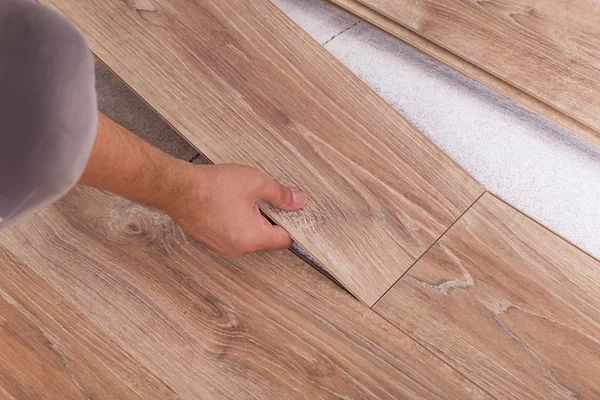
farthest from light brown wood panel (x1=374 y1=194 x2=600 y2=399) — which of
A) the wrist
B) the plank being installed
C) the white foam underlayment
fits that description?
the wrist

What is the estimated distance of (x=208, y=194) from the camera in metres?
0.84

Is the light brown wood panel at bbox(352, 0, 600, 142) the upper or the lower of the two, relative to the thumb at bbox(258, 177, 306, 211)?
upper

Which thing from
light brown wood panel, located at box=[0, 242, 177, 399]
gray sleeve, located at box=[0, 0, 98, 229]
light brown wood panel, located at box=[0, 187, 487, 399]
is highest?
gray sleeve, located at box=[0, 0, 98, 229]

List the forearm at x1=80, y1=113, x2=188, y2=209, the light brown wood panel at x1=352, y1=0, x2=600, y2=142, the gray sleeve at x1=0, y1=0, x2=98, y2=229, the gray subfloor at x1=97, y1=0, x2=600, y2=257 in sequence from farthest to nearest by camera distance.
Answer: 1. the gray subfloor at x1=97, y1=0, x2=600, y2=257
2. the light brown wood panel at x1=352, y1=0, x2=600, y2=142
3. the forearm at x1=80, y1=113, x2=188, y2=209
4. the gray sleeve at x1=0, y1=0, x2=98, y2=229

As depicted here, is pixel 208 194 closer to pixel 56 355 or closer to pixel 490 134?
pixel 56 355

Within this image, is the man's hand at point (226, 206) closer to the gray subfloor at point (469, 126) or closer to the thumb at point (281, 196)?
the thumb at point (281, 196)

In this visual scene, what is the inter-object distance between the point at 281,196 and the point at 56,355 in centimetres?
42

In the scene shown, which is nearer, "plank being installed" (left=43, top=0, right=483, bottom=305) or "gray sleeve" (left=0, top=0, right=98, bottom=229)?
"gray sleeve" (left=0, top=0, right=98, bottom=229)

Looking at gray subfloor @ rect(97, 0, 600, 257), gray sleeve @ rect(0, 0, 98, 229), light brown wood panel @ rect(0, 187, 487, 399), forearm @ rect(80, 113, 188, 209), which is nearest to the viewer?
gray sleeve @ rect(0, 0, 98, 229)

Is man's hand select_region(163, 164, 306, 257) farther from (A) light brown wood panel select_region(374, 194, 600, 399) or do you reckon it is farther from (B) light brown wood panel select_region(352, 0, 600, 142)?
(B) light brown wood panel select_region(352, 0, 600, 142)

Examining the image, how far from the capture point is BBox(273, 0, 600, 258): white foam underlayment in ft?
3.44

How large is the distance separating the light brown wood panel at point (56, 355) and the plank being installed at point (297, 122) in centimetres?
33

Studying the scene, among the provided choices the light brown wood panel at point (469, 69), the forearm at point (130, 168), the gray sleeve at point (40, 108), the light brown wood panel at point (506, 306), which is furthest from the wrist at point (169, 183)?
the light brown wood panel at point (469, 69)

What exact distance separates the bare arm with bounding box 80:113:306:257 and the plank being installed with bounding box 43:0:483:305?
0.15 feet
